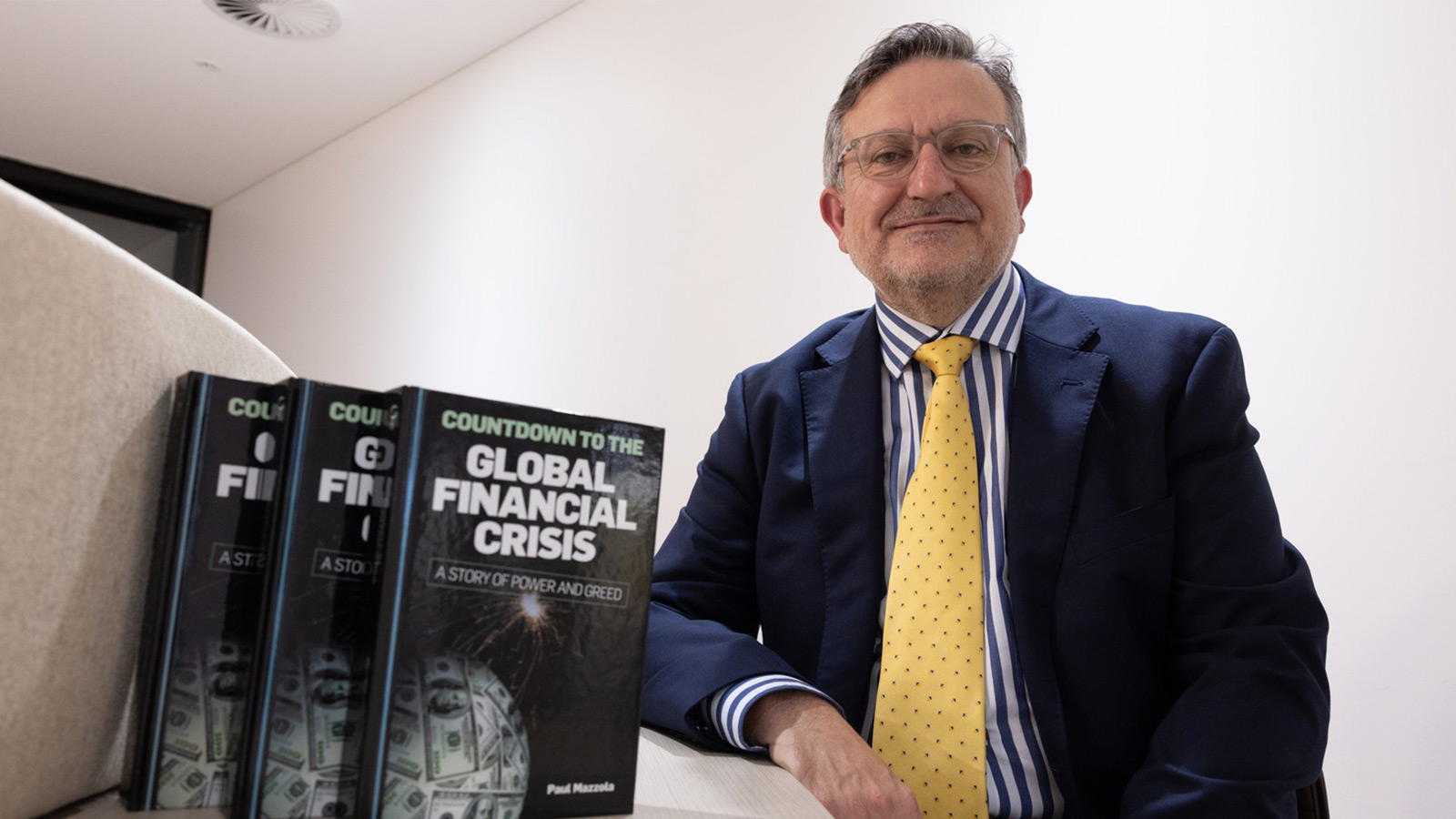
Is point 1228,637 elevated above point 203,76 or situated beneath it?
situated beneath

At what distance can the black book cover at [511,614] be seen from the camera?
53 centimetres

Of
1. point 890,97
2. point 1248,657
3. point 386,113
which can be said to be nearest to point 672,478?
point 890,97

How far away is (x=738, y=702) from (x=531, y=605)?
15.5 inches

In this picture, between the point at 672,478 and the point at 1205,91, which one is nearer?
the point at 1205,91

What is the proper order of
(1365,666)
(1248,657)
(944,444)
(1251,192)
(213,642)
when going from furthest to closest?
(1251,192)
(1365,666)
(944,444)
(1248,657)
(213,642)

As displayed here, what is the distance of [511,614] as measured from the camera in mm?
564

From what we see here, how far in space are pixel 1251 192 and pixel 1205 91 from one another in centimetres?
22

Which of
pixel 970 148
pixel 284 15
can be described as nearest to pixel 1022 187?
pixel 970 148

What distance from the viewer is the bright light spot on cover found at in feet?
1.87

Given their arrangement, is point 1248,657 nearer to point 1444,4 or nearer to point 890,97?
point 890,97

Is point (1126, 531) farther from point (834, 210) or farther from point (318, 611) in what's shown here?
point (318, 611)

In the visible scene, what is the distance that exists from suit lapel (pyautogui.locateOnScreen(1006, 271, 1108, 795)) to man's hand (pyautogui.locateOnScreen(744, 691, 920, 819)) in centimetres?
28

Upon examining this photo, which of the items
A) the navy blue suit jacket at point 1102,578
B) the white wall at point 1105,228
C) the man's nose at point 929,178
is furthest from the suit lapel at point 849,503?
the white wall at point 1105,228

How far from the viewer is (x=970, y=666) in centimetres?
108
